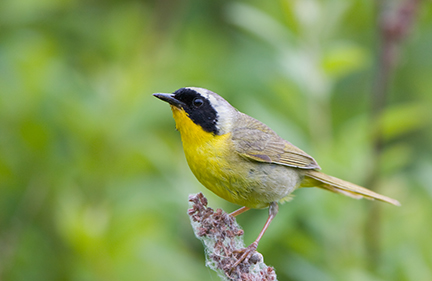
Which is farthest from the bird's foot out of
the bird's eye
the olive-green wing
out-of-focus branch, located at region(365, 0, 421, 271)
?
out-of-focus branch, located at region(365, 0, 421, 271)

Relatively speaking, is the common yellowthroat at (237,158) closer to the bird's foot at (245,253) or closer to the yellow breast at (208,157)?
the yellow breast at (208,157)

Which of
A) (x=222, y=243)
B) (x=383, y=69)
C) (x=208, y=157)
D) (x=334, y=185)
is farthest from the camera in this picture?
(x=383, y=69)

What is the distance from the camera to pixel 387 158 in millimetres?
4203

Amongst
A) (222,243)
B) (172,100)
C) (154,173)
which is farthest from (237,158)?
(154,173)

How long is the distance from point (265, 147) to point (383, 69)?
1018 mm

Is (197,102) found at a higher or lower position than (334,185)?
lower

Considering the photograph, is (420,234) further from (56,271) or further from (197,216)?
(56,271)

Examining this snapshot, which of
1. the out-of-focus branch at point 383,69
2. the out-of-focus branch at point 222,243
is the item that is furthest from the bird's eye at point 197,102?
the out-of-focus branch at point 383,69

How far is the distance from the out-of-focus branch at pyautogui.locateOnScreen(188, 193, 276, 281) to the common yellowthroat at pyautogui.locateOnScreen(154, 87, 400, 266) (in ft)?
0.79

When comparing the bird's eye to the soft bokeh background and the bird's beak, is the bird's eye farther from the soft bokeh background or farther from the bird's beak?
the soft bokeh background

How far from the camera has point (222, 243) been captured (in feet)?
9.34

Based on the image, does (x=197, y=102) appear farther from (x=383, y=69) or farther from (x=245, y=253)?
(x=383, y=69)

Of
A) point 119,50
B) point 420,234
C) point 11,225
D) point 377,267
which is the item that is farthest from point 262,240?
point 119,50

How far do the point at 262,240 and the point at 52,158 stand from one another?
1620 mm
